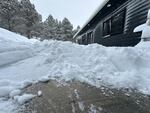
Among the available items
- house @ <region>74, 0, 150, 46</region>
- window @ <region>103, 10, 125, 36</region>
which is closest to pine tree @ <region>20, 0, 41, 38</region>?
window @ <region>103, 10, 125, 36</region>

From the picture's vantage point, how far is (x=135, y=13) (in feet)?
18.6

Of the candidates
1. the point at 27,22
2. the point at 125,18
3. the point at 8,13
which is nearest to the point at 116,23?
the point at 125,18

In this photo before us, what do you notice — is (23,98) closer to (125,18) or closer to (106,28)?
(125,18)

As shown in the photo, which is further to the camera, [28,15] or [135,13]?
[28,15]

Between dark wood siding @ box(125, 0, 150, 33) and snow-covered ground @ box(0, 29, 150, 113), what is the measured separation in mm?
2302

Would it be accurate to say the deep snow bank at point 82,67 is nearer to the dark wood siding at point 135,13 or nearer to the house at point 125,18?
the dark wood siding at point 135,13

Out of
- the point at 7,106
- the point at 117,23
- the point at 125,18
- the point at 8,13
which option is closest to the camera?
the point at 7,106

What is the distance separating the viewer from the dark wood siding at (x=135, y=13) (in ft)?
16.5

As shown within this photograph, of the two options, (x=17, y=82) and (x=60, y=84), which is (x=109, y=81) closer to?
(x=60, y=84)

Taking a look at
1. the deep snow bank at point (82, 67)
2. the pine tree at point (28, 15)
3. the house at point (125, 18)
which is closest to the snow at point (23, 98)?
the deep snow bank at point (82, 67)

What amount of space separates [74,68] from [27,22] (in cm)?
3105

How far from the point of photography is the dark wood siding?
502cm

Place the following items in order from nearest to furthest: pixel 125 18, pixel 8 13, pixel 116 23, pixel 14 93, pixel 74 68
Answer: pixel 14 93 → pixel 74 68 → pixel 125 18 → pixel 116 23 → pixel 8 13

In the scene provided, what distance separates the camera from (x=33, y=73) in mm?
2459
